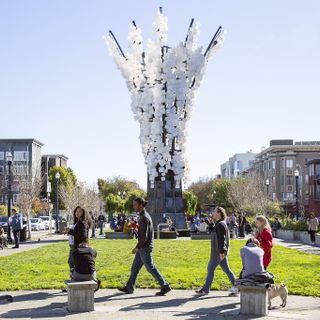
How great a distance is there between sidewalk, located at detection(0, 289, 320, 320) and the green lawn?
95cm

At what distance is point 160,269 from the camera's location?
714 inches

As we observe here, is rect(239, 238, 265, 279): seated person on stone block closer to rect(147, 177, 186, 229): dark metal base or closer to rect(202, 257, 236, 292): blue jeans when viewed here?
rect(202, 257, 236, 292): blue jeans

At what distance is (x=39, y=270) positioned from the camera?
1797 cm

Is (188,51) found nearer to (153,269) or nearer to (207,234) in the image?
(207,234)

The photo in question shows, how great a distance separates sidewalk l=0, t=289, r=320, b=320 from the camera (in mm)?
11195

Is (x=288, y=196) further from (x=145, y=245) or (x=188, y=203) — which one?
(x=145, y=245)

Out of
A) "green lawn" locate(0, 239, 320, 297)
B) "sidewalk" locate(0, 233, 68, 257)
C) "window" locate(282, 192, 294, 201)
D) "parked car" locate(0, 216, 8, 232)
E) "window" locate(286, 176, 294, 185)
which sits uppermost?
"window" locate(286, 176, 294, 185)

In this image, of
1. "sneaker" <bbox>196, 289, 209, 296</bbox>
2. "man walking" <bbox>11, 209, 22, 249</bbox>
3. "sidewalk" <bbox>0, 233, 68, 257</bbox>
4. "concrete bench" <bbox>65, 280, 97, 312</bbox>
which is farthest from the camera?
"man walking" <bbox>11, 209, 22, 249</bbox>

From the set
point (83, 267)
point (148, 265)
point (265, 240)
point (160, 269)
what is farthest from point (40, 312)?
point (160, 269)

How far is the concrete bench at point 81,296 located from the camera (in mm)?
11562

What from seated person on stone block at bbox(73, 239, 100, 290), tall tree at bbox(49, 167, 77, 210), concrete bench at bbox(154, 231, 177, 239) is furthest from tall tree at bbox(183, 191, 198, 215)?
seated person on stone block at bbox(73, 239, 100, 290)

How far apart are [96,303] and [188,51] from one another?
31844 millimetres

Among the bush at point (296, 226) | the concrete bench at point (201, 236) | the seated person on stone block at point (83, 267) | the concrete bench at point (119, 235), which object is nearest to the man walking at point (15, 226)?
the concrete bench at point (119, 235)

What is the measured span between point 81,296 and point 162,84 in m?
32.5
